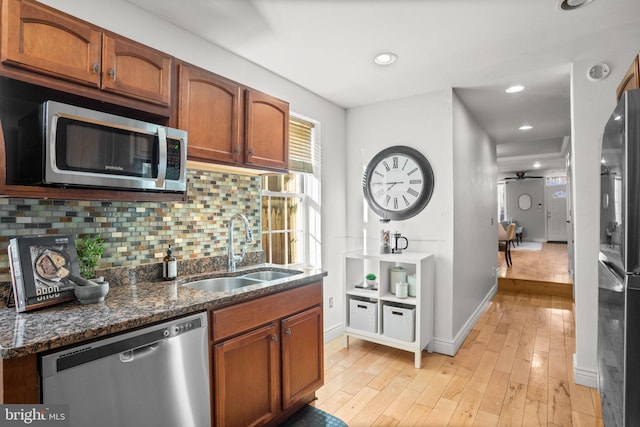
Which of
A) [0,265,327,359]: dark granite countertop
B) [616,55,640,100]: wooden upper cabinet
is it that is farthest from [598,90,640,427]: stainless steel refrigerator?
[0,265,327,359]: dark granite countertop

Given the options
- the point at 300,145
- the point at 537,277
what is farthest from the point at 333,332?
the point at 537,277

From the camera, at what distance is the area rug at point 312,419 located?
2088 millimetres

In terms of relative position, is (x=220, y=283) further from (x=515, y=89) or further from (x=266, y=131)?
(x=515, y=89)

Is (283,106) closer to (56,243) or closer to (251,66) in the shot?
(251,66)

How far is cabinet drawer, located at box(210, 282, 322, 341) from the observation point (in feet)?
5.48

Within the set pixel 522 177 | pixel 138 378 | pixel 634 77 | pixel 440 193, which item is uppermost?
pixel 522 177

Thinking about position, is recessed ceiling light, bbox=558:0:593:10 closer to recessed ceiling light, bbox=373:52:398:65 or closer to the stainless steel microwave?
recessed ceiling light, bbox=373:52:398:65

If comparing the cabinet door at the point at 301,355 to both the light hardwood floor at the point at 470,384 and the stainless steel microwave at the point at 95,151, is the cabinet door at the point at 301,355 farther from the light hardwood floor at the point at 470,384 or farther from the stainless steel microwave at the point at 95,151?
the stainless steel microwave at the point at 95,151

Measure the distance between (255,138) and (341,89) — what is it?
52.4 inches

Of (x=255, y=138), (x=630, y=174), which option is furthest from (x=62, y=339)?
(x=630, y=174)

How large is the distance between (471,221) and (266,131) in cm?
271

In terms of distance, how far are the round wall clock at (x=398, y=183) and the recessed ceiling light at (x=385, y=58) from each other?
0.99 m

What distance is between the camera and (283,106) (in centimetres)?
251

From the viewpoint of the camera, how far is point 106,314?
1359mm
